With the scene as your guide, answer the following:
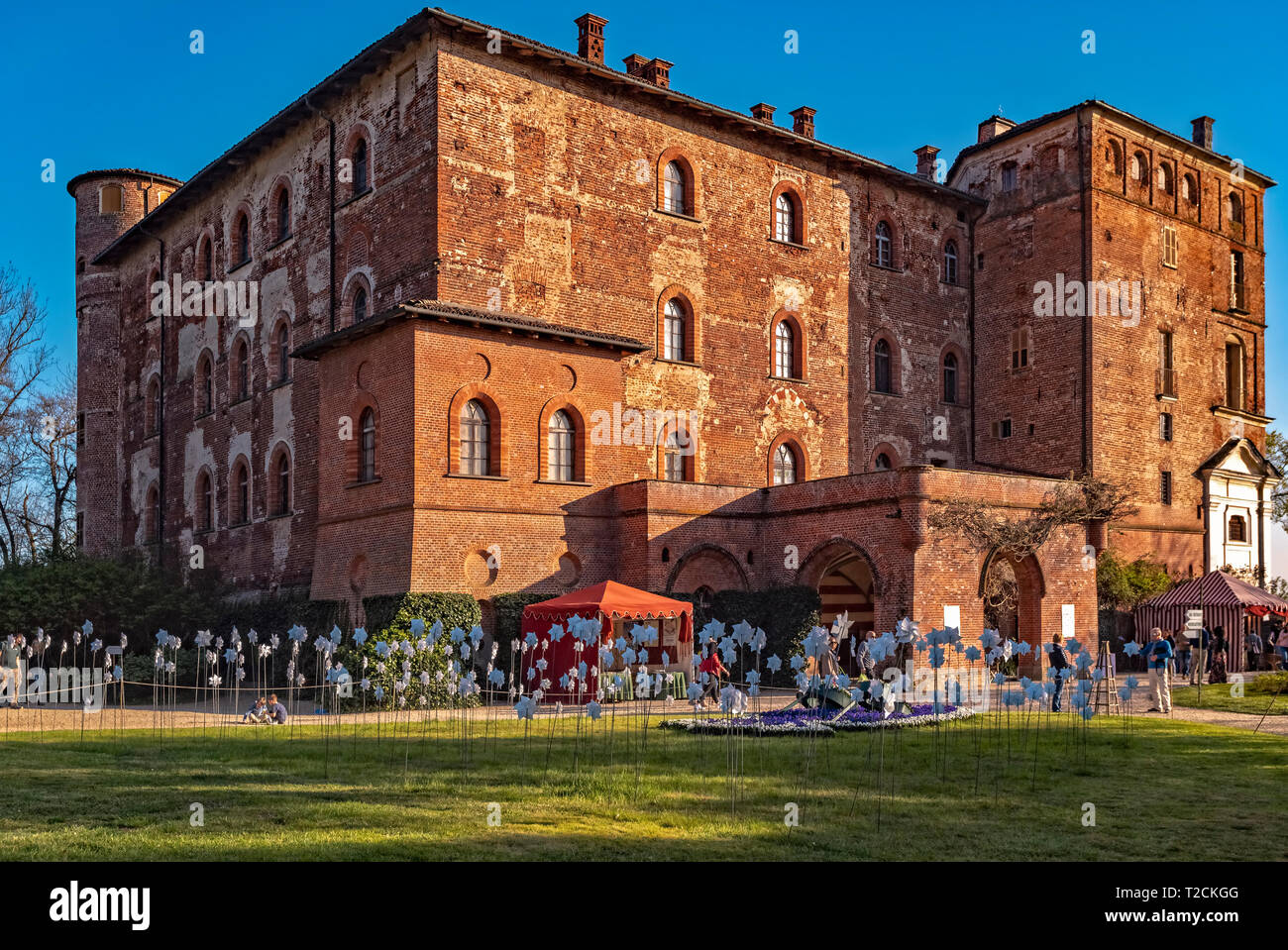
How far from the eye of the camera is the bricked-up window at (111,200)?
140 ft

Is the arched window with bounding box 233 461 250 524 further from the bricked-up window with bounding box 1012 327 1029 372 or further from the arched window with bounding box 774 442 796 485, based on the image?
the bricked-up window with bounding box 1012 327 1029 372

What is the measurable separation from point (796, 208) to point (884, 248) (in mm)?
3605

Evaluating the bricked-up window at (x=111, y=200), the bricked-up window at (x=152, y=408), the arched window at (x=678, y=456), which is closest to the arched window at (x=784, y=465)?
the arched window at (x=678, y=456)

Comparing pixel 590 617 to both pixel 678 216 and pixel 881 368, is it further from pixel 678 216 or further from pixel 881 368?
pixel 881 368

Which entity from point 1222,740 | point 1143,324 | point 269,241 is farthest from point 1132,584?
point 269,241

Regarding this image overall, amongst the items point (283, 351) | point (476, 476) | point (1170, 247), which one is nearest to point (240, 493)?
point (283, 351)

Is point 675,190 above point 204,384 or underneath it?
above

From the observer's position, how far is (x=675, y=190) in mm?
30812

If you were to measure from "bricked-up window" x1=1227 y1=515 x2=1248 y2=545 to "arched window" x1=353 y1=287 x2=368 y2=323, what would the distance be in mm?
27388

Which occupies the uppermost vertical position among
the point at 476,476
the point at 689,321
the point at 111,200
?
the point at 111,200

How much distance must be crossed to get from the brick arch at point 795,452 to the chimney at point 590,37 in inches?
422

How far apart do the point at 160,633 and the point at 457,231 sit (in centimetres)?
1161

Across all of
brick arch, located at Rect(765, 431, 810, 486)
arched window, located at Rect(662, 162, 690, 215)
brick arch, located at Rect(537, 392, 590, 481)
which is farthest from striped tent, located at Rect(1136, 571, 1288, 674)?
arched window, located at Rect(662, 162, 690, 215)

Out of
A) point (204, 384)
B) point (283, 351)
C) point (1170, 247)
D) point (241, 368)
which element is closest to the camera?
point (283, 351)
